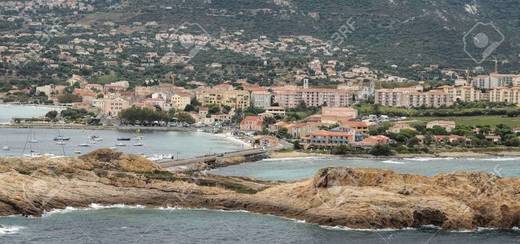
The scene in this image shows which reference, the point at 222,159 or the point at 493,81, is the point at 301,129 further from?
the point at 493,81

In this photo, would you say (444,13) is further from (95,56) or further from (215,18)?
(95,56)

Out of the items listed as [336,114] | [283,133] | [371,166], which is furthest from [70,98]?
[371,166]

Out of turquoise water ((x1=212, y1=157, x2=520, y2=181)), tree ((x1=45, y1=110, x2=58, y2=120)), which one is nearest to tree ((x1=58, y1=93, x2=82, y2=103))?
tree ((x1=45, y1=110, x2=58, y2=120))

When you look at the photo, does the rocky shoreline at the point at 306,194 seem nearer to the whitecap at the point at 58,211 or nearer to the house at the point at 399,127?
the whitecap at the point at 58,211

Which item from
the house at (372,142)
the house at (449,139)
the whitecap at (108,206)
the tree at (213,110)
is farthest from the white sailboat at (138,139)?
the whitecap at (108,206)

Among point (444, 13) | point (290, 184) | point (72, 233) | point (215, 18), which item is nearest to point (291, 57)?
point (215, 18)

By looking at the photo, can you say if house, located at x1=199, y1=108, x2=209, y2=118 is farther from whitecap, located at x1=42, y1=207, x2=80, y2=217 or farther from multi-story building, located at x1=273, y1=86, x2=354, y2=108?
whitecap, located at x1=42, y1=207, x2=80, y2=217
